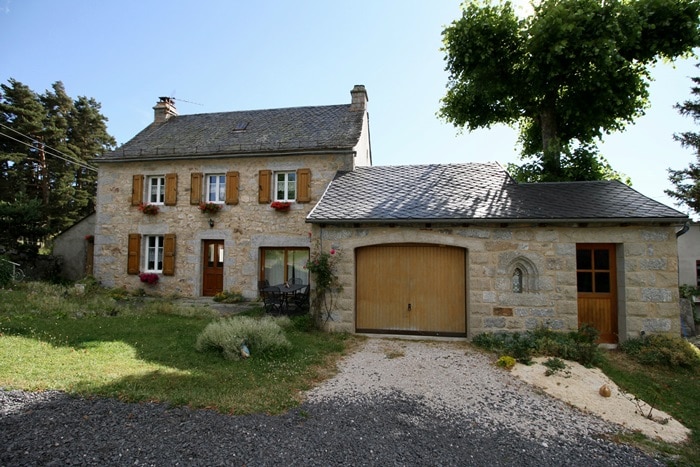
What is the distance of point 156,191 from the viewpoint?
1306 centimetres

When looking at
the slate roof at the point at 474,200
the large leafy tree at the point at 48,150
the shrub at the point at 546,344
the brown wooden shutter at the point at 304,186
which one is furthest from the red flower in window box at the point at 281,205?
the large leafy tree at the point at 48,150

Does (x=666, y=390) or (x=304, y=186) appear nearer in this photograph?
(x=666, y=390)

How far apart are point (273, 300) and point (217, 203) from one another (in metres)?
4.91

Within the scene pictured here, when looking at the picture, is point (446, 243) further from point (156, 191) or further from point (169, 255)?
point (156, 191)

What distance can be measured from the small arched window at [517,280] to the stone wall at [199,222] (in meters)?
6.26

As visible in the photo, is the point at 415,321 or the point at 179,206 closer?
the point at 415,321

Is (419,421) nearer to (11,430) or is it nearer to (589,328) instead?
(11,430)

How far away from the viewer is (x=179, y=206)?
41.4 ft

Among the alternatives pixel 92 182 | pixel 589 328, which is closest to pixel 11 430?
pixel 589 328

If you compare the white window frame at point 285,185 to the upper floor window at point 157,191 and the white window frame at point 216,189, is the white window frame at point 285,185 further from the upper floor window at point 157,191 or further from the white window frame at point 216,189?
the upper floor window at point 157,191

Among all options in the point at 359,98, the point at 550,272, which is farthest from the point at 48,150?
the point at 550,272

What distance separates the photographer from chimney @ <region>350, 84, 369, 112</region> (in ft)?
45.6

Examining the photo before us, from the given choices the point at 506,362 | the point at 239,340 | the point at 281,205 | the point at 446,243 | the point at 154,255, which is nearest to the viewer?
the point at 506,362

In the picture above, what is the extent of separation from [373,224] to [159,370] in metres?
4.84
